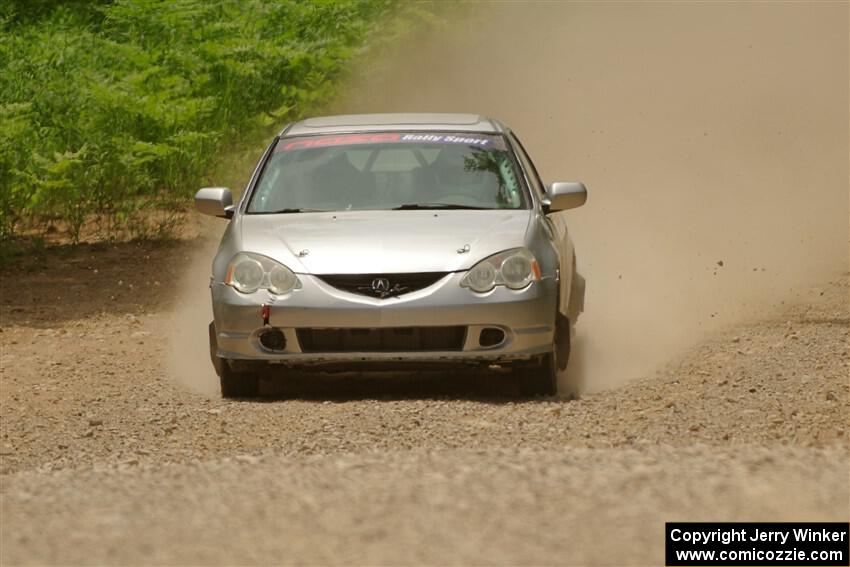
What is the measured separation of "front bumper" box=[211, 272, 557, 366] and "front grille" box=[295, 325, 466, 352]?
0.10 ft

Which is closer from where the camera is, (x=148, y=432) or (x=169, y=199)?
(x=148, y=432)

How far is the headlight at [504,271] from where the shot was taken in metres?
9.10

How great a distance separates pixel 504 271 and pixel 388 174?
4.86ft

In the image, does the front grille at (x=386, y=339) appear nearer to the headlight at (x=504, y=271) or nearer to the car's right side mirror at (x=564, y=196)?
the headlight at (x=504, y=271)

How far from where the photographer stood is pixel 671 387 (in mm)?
9703

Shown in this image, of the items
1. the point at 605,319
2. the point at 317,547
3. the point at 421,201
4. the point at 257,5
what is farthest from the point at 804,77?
the point at 317,547

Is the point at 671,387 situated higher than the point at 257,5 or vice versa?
the point at 257,5

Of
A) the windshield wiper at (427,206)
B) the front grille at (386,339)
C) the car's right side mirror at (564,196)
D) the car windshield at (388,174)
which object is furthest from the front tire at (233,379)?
the car's right side mirror at (564,196)

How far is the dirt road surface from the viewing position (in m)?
5.42

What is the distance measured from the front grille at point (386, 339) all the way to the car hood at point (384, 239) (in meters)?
0.33

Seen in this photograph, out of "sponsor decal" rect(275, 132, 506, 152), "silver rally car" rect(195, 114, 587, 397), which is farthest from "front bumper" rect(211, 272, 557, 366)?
"sponsor decal" rect(275, 132, 506, 152)

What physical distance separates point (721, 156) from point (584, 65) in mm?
5761

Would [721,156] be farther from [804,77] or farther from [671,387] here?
[671,387]

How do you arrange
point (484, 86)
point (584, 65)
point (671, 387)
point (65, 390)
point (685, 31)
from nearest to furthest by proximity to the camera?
point (671, 387), point (65, 390), point (484, 86), point (584, 65), point (685, 31)
